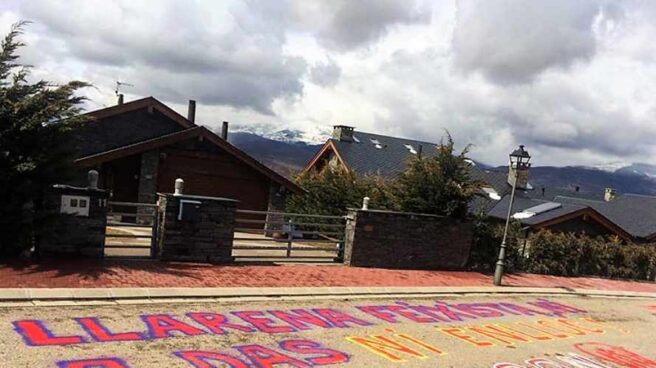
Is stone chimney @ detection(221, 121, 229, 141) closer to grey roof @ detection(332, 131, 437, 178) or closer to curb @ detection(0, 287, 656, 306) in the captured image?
grey roof @ detection(332, 131, 437, 178)

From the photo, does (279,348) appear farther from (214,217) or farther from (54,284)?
(214,217)

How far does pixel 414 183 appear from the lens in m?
16.2

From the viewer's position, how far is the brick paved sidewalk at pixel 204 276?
8.88 meters

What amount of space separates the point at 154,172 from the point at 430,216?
447 inches

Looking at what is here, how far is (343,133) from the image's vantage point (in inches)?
1505

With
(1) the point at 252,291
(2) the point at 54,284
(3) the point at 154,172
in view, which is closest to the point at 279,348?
(1) the point at 252,291

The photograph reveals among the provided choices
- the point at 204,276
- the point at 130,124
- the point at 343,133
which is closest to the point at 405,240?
the point at 204,276

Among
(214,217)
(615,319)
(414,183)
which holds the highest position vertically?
(414,183)

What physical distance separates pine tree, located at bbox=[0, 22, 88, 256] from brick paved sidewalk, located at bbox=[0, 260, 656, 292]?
74 cm

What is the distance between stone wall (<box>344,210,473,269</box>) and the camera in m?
14.3

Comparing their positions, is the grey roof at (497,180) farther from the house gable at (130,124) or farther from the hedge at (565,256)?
the house gable at (130,124)

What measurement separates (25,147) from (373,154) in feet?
96.3

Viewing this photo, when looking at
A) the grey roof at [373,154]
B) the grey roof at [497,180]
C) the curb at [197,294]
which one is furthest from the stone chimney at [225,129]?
the curb at [197,294]

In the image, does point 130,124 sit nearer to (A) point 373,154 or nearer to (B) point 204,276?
(B) point 204,276
